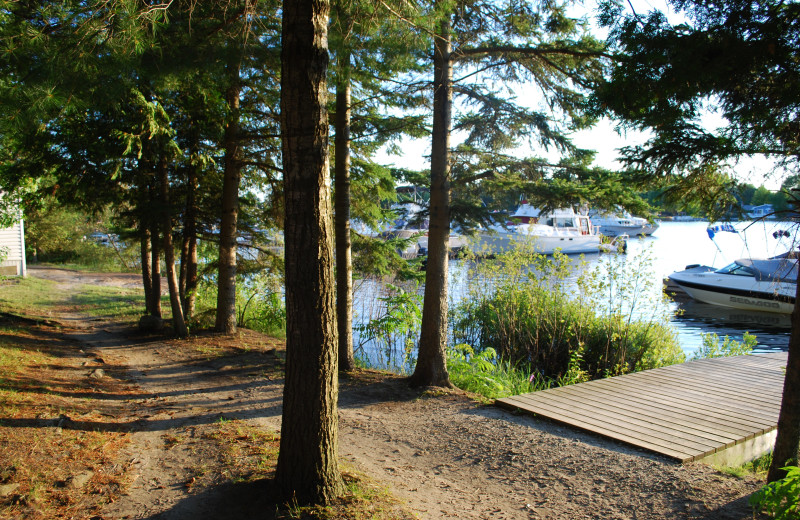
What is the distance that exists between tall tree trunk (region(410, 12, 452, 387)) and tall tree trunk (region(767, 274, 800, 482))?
12.8 ft

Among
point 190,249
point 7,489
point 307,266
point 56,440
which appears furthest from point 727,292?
point 7,489

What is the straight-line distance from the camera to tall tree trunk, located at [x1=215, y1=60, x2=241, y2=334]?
32.0ft

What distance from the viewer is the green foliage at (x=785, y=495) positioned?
3.03 metres

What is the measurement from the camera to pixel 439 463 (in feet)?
15.4

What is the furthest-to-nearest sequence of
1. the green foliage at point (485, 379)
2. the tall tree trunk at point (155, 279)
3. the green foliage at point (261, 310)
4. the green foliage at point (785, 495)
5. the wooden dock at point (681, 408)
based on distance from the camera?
the green foliage at point (261, 310)
the tall tree trunk at point (155, 279)
the green foliage at point (485, 379)
the wooden dock at point (681, 408)
the green foliage at point (785, 495)

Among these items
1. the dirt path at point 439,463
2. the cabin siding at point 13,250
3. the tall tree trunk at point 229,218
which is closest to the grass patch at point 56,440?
the dirt path at point 439,463

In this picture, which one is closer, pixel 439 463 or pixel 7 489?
pixel 7 489

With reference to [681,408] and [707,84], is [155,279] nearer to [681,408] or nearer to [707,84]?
[681,408]

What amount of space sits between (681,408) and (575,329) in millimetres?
3502

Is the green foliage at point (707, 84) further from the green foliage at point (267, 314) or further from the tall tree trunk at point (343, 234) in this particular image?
the green foliage at point (267, 314)

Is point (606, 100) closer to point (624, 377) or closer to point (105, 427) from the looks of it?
point (624, 377)

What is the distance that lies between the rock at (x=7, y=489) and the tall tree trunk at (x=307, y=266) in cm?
177

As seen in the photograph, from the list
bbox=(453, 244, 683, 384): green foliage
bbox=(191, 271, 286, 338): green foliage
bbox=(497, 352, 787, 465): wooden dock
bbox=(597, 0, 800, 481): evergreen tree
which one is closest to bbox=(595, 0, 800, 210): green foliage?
bbox=(597, 0, 800, 481): evergreen tree

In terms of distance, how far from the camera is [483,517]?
145 inches
